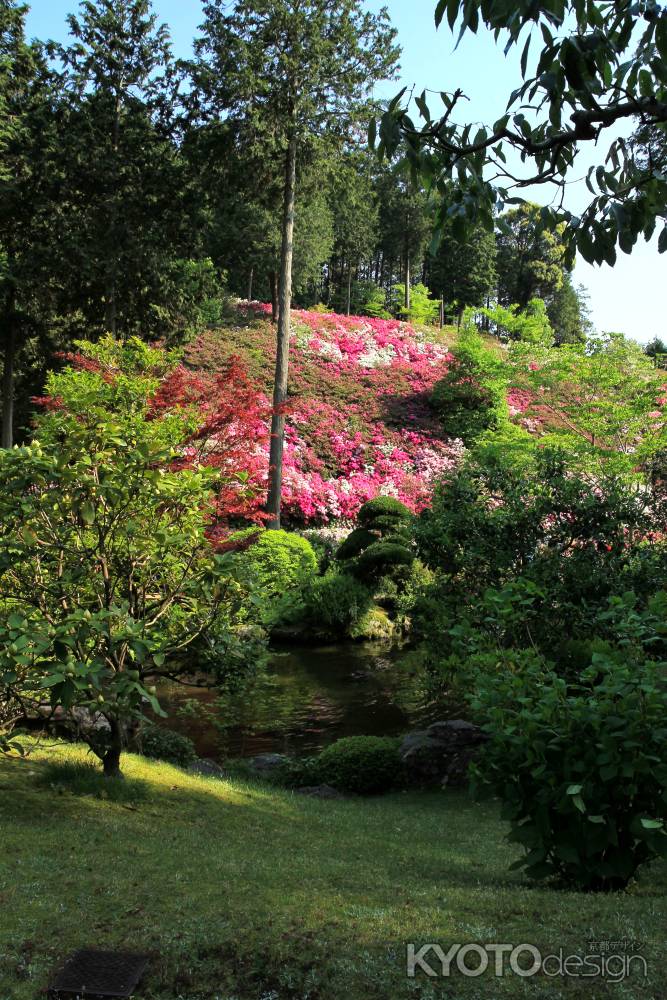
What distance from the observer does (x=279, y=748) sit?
10.3 m

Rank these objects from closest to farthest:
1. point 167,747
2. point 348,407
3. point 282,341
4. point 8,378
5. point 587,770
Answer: point 587,770, point 167,747, point 282,341, point 8,378, point 348,407

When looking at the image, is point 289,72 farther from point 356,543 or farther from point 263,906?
point 263,906

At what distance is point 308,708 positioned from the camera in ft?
40.2

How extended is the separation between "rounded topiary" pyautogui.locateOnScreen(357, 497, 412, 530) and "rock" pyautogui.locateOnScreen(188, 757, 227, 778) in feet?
38.9

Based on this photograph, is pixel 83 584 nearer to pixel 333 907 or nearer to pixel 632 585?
pixel 333 907

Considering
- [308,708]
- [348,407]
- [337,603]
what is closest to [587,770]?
[308,708]

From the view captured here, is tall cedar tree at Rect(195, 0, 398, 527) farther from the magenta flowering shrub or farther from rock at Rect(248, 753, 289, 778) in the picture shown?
rock at Rect(248, 753, 289, 778)

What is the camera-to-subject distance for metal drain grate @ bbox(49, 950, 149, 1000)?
279 cm

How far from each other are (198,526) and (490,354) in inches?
1018

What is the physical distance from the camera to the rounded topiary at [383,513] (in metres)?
20.1

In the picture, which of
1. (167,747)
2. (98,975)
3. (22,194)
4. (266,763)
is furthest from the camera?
(22,194)

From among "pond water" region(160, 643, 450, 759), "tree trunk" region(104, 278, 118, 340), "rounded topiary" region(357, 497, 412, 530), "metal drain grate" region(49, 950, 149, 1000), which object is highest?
"tree trunk" region(104, 278, 118, 340)

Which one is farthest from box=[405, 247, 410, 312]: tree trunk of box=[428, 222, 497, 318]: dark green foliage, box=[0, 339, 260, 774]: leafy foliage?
box=[0, 339, 260, 774]: leafy foliage

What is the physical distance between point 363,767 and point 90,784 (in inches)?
151
